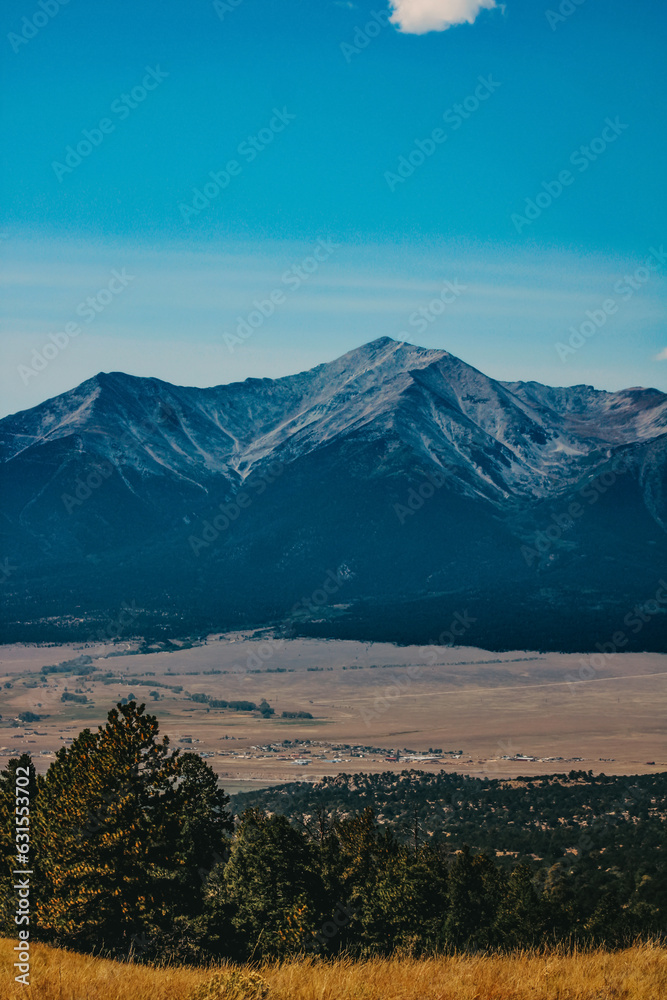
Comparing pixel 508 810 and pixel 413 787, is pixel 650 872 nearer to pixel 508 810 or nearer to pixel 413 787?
pixel 508 810

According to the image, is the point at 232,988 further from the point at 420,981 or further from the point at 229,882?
the point at 229,882

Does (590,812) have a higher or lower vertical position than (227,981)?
lower

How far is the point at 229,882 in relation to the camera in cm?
3978

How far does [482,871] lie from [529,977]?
1517 inches

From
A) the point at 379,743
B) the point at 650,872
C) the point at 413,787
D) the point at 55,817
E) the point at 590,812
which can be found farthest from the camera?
the point at 379,743

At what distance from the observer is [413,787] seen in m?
122

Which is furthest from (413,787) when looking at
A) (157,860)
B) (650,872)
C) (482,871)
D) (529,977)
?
(529,977)

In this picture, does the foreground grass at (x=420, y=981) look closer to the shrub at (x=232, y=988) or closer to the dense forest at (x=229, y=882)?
the shrub at (x=232, y=988)

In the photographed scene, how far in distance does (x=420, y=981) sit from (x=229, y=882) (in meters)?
26.8

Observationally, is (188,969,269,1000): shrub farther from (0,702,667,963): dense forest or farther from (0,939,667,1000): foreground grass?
(0,702,667,963): dense forest

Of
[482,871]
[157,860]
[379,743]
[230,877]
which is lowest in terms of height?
[379,743]

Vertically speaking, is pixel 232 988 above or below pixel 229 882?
above

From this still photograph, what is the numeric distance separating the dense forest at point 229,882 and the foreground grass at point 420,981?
1379 cm

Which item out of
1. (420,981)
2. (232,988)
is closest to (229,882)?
(420,981)
